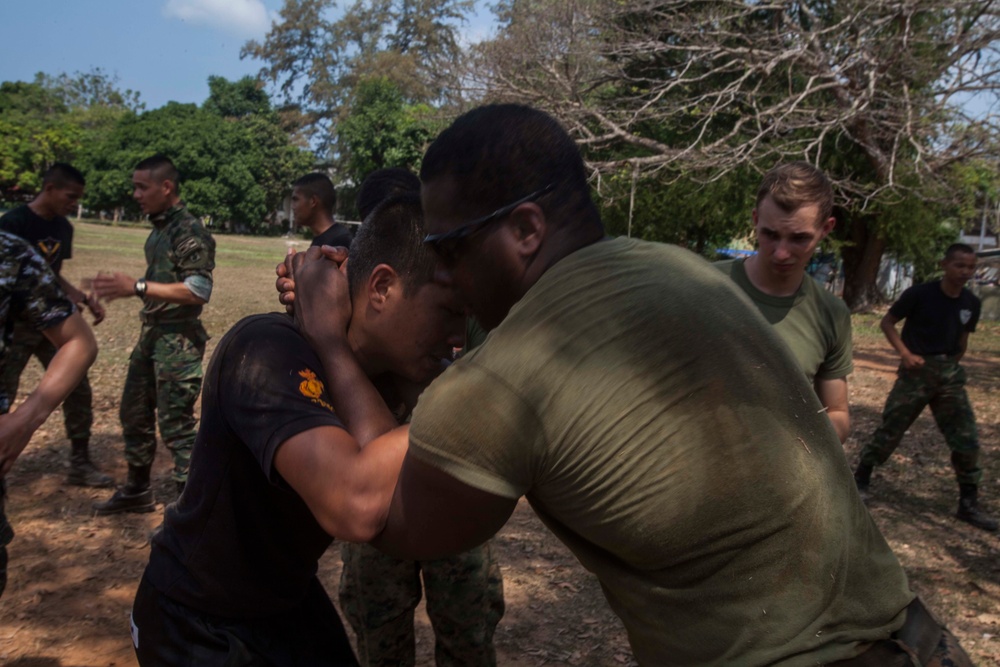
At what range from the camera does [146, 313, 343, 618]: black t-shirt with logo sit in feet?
6.43

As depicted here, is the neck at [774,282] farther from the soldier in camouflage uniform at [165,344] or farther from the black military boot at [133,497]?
the black military boot at [133,497]

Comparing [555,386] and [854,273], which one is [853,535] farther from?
[854,273]

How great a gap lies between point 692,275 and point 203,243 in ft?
17.3

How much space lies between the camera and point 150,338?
20.0ft

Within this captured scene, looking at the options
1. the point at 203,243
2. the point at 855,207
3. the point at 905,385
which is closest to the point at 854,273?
the point at 855,207

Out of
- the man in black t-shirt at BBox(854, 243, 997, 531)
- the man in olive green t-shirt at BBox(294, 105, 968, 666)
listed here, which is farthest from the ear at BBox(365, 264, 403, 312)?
the man in black t-shirt at BBox(854, 243, 997, 531)

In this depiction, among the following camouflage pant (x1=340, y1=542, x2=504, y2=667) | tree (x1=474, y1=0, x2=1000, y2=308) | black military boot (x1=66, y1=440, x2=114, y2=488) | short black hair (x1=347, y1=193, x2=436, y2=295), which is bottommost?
black military boot (x1=66, y1=440, x2=114, y2=488)

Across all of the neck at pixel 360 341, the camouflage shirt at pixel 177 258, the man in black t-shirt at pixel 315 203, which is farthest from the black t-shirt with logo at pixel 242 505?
the man in black t-shirt at pixel 315 203

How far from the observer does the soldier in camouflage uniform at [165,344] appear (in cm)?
601

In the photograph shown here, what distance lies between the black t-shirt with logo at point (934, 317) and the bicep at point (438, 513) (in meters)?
6.78

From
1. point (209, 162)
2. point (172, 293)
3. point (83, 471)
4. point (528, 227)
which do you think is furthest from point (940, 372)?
point (209, 162)

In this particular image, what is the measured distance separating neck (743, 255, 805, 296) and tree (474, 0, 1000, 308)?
13.1m

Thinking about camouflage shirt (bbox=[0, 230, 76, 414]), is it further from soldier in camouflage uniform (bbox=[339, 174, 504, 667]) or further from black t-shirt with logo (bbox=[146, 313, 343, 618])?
soldier in camouflage uniform (bbox=[339, 174, 504, 667])

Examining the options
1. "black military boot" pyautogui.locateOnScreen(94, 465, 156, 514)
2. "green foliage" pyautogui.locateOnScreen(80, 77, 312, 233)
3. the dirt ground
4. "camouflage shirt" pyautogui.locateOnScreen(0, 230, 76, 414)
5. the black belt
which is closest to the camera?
the black belt
